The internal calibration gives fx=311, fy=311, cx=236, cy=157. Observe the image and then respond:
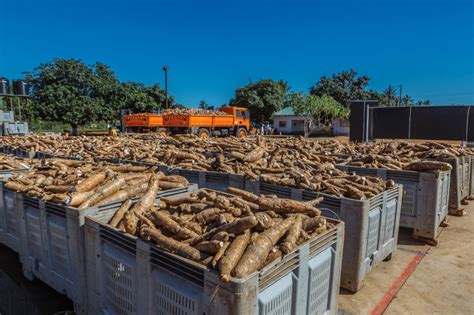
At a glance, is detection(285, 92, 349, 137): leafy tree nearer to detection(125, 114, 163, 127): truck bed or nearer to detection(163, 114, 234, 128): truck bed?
detection(163, 114, 234, 128): truck bed

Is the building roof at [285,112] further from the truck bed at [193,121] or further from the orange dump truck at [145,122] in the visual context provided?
the orange dump truck at [145,122]

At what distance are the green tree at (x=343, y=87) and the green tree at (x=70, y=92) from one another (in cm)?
3550

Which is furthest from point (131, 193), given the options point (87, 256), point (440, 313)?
point (440, 313)

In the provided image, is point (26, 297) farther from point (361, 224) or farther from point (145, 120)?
point (145, 120)

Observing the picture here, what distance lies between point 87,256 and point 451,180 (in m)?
7.29

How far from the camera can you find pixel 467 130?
1630cm

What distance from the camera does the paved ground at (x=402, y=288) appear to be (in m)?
3.65

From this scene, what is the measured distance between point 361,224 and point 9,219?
190 inches

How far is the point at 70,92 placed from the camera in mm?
28297

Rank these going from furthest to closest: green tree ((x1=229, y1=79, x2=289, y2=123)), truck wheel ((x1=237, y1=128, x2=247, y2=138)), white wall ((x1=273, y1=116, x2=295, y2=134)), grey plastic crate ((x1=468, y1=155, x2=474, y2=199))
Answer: white wall ((x1=273, y1=116, x2=295, y2=134)) < green tree ((x1=229, y1=79, x2=289, y2=123)) < truck wheel ((x1=237, y1=128, x2=247, y2=138)) < grey plastic crate ((x1=468, y1=155, x2=474, y2=199))

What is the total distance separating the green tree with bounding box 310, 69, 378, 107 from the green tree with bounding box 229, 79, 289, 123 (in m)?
7.75

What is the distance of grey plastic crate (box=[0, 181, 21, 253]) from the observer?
4.33 meters

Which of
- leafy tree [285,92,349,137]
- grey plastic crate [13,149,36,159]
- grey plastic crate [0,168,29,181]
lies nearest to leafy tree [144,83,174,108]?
leafy tree [285,92,349,137]

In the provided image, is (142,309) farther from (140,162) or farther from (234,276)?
(140,162)
